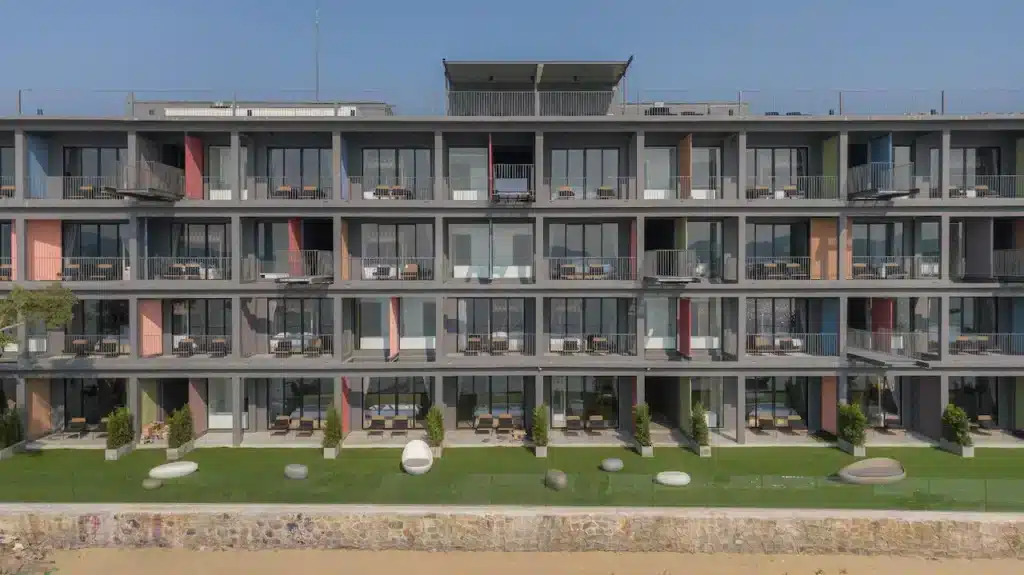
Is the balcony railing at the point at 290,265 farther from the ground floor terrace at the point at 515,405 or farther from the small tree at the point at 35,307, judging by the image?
the small tree at the point at 35,307

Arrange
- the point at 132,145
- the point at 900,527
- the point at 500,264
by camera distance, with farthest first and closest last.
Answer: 1. the point at 500,264
2. the point at 132,145
3. the point at 900,527

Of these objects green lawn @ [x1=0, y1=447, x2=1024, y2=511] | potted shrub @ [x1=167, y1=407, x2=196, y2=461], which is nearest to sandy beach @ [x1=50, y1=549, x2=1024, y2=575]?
green lawn @ [x1=0, y1=447, x2=1024, y2=511]

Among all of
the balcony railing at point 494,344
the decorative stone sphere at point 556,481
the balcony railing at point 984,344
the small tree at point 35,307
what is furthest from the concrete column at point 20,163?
the balcony railing at point 984,344

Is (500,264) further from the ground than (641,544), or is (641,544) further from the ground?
(500,264)

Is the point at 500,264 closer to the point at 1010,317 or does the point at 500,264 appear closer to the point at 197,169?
the point at 197,169

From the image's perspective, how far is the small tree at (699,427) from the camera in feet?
67.7

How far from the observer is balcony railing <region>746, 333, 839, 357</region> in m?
23.1

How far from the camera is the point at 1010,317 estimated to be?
76.9ft

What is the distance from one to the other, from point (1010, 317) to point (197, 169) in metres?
34.2

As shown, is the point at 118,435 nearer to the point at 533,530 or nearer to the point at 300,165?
the point at 300,165

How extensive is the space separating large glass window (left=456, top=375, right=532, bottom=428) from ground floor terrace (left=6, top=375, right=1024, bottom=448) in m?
0.04
